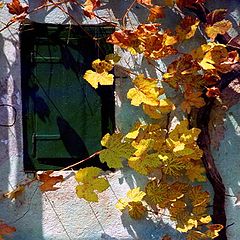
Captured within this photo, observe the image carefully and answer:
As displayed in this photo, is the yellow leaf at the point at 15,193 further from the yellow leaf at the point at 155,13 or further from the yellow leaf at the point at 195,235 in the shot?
the yellow leaf at the point at 155,13

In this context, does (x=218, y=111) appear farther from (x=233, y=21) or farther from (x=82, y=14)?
(x=82, y=14)

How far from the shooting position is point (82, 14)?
2992 millimetres

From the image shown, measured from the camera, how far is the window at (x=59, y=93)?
9.81 ft

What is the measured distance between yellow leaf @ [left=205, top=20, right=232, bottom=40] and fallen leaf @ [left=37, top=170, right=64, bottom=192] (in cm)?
102

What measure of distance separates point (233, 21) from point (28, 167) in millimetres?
1297

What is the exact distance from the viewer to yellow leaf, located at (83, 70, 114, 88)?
287 cm

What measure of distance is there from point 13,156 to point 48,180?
0.24 m

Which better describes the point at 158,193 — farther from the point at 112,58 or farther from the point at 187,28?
the point at 187,28

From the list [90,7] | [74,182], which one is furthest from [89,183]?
[90,7]

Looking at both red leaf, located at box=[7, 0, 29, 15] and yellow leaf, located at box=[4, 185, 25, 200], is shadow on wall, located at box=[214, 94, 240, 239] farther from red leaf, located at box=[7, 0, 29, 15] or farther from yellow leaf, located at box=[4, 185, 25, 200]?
red leaf, located at box=[7, 0, 29, 15]

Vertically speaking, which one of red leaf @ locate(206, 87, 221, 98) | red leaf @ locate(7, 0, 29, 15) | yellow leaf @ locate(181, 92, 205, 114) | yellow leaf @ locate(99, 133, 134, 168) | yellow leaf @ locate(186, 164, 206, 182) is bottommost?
yellow leaf @ locate(186, 164, 206, 182)

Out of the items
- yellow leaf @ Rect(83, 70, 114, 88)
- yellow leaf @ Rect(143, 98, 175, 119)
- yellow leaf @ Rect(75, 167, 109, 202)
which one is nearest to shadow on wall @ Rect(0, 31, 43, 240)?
yellow leaf @ Rect(75, 167, 109, 202)

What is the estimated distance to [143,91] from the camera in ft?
9.44

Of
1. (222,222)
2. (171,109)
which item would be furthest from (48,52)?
(222,222)
